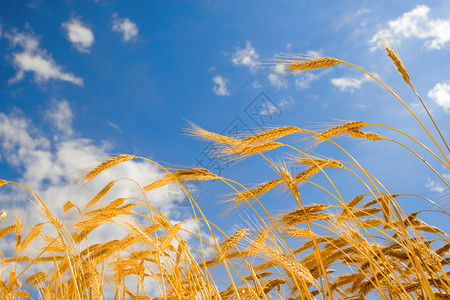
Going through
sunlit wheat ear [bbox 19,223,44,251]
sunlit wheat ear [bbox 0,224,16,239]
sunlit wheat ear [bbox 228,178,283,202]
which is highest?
sunlit wheat ear [bbox 0,224,16,239]

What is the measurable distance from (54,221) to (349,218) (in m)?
2.17

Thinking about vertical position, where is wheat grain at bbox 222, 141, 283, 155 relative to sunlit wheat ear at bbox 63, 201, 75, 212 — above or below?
below

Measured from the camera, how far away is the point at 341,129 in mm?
2314

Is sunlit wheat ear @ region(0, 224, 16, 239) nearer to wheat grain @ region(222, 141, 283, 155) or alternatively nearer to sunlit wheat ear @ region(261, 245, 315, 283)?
wheat grain @ region(222, 141, 283, 155)

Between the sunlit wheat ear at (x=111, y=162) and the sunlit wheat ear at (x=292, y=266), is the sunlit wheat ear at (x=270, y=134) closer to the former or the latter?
the sunlit wheat ear at (x=292, y=266)

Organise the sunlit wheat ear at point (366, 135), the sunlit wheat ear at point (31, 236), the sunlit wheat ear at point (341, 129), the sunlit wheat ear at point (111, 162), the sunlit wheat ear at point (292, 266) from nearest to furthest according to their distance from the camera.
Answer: the sunlit wheat ear at point (292, 266)
the sunlit wheat ear at point (341, 129)
the sunlit wheat ear at point (366, 135)
the sunlit wheat ear at point (111, 162)
the sunlit wheat ear at point (31, 236)

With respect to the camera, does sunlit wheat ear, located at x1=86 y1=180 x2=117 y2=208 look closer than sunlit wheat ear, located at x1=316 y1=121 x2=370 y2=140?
No

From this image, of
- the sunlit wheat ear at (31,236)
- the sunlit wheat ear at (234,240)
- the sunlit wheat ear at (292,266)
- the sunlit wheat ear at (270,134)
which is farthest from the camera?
the sunlit wheat ear at (31,236)

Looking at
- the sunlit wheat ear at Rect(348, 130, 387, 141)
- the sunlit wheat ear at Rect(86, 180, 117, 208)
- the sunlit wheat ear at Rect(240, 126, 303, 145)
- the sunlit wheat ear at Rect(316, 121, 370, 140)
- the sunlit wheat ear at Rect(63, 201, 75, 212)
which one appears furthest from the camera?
the sunlit wheat ear at Rect(63, 201, 75, 212)

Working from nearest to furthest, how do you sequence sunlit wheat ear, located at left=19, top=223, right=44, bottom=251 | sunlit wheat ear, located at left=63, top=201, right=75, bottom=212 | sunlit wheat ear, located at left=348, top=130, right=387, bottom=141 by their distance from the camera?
sunlit wheat ear, located at left=348, top=130, right=387, bottom=141, sunlit wheat ear, located at left=19, top=223, right=44, bottom=251, sunlit wheat ear, located at left=63, top=201, right=75, bottom=212

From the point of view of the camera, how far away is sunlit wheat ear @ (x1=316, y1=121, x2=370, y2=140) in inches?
89.6

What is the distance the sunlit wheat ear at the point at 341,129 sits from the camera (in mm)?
2275

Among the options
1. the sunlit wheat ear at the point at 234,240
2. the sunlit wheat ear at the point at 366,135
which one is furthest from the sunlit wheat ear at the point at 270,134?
the sunlit wheat ear at the point at 234,240

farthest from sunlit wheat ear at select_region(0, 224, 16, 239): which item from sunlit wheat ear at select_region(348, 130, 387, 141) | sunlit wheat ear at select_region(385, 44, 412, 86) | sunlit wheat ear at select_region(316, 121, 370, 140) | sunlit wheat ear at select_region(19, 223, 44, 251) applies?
sunlit wheat ear at select_region(385, 44, 412, 86)
